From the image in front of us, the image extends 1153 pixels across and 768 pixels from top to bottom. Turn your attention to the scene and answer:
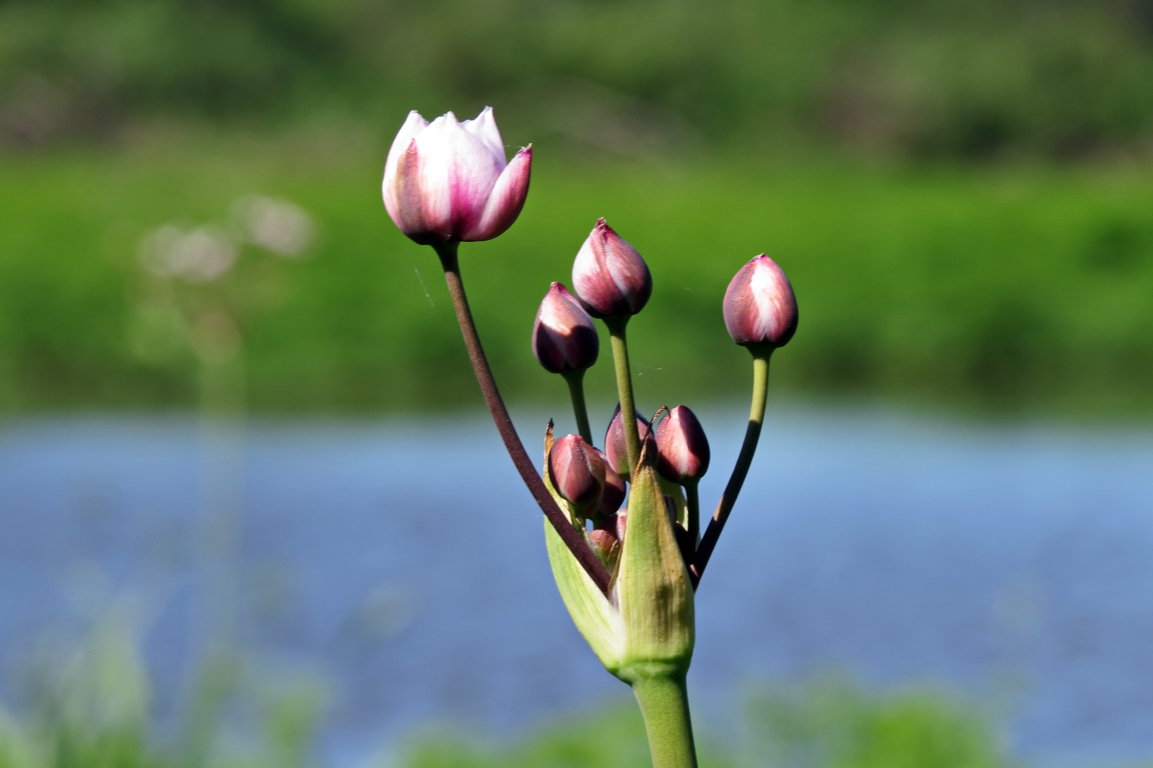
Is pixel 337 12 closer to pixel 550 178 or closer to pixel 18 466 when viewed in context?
pixel 550 178

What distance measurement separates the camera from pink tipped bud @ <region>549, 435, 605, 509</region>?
641 millimetres

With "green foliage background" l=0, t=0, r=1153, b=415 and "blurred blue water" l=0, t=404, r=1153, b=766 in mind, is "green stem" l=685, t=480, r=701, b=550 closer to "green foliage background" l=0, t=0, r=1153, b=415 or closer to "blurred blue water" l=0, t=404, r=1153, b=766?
"blurred blue water" l=0, t=404, r=1153, b=766

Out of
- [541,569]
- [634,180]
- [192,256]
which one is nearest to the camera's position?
[192,256]

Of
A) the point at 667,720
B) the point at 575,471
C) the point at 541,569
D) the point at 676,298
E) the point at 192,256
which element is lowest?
the point at 667,720

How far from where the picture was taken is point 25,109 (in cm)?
2053

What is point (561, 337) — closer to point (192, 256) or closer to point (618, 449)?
point (618, 449)

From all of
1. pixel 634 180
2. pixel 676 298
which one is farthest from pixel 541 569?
pixel 634 180

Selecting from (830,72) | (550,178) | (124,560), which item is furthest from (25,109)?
(124,560)

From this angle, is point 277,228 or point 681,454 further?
point 277,228

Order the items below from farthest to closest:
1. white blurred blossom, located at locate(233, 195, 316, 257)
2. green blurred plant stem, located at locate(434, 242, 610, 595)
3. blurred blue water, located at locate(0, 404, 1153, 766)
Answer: blurred blue water, located at locate(0, 404, 1153, 766)
white blurred blossom, located at locate(233, 195, 316, 257)
green blurred plant stem, located at locate(434, 242, 610, 595)

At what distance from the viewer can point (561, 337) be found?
69 cm

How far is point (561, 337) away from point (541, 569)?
5.25 m

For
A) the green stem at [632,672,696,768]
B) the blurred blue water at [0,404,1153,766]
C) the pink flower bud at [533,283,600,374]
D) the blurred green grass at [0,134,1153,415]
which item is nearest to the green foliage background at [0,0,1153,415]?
the blurred green grass at [0,134,1153,415]

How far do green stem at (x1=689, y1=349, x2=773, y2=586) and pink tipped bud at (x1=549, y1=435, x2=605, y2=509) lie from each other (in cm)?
5
